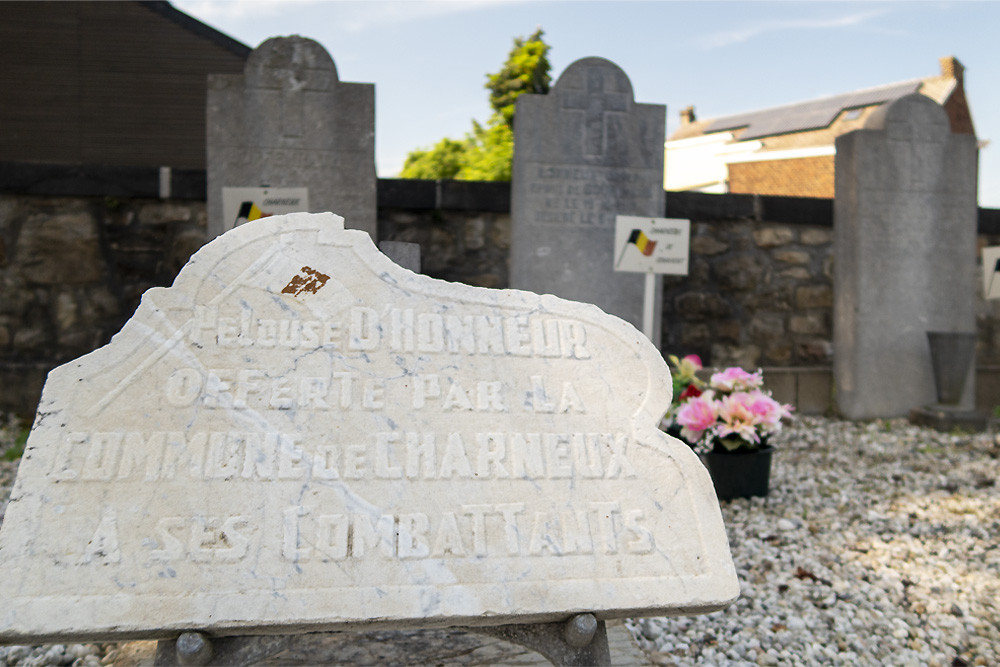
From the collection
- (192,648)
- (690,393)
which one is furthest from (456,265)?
(192,648)

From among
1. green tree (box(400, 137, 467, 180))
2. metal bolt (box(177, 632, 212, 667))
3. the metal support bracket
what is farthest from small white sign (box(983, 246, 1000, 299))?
green tree (box(400, 137, 467, 180))

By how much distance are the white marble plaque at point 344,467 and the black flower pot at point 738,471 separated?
5.34ft

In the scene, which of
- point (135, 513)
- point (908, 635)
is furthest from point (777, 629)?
point (135, 513)

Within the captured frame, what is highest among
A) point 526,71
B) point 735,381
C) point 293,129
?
point 526,71

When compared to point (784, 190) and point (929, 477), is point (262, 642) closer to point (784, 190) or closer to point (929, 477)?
point (929, 477)

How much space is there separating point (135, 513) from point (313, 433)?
1.11 ft

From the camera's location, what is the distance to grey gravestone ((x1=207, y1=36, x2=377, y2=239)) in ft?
13.7

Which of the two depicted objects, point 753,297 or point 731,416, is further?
point 753,297

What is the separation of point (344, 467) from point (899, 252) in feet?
15.2

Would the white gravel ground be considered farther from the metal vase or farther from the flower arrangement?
the metal vase

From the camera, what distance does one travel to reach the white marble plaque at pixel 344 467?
1283 mm

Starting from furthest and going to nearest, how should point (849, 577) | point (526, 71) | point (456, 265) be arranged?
point (526, 71)
point (456, 265)
point (849, 577)

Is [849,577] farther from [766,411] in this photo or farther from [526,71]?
[526,71]

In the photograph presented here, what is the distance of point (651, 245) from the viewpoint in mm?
3936
